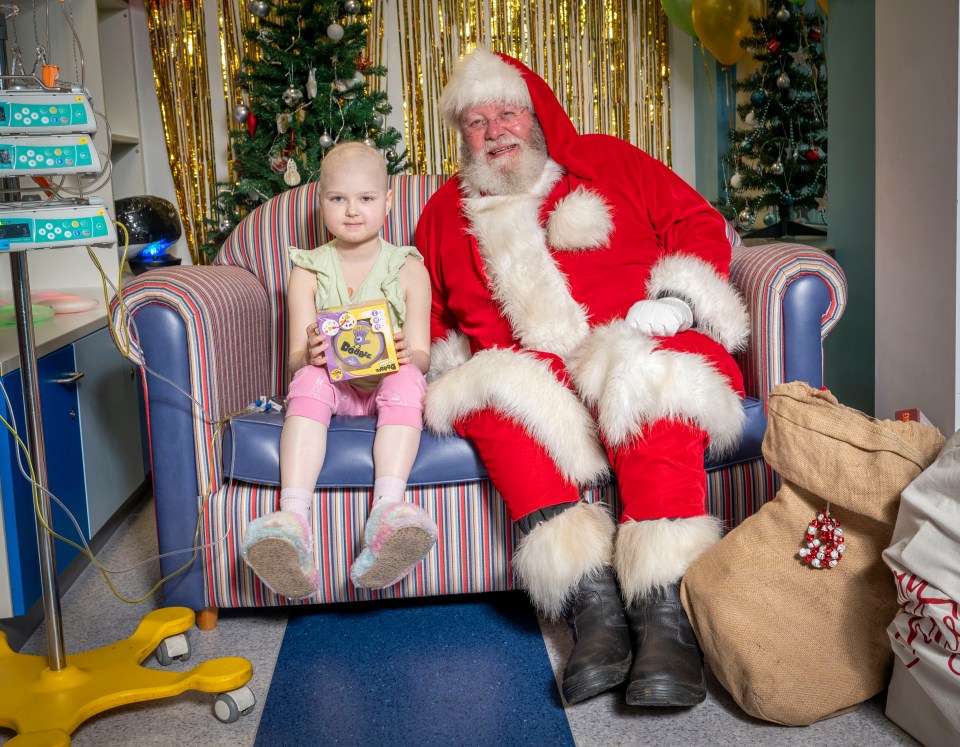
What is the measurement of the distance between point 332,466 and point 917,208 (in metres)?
1.62

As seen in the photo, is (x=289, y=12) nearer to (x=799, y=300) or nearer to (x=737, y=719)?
(x=799, y=300)

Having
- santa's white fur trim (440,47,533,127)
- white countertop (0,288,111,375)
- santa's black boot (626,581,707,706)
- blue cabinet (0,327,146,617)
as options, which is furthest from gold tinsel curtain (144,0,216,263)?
santa's black boot (626,581,707,706)

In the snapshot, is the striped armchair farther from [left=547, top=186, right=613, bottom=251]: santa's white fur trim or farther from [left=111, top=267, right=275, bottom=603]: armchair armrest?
[left=547, top=186, right=613, bottom=251]: santa's white fur trim

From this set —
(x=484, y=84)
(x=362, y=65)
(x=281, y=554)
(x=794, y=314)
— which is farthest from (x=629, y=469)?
(x=362, y=65)

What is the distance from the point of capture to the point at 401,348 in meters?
1.99

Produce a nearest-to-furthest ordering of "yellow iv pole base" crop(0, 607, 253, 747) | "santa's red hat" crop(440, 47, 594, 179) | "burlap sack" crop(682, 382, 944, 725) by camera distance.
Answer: "burlap sack" crop(682, 382, 944, 725)
"yellow iv pole base" crop(0, 607, 253, 747)
"santa's red hat" crop(440, 47, 594, 179)

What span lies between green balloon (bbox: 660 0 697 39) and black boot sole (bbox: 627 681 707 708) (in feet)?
10.9

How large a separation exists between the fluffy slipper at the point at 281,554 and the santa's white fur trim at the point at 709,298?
0.92 m

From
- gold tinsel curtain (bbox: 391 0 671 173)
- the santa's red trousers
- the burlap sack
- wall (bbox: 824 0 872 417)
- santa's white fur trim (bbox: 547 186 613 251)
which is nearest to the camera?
the burlap sack

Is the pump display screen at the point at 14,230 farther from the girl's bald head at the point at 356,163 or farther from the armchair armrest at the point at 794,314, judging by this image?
the armchair armrest at the point at 794,314

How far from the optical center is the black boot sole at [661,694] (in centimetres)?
147

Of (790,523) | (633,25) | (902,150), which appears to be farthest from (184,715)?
(633,25)

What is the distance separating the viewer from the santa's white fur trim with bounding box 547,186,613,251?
211cm

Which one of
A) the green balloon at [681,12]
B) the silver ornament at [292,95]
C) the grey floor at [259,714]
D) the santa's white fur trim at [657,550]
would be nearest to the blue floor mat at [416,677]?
the grey floor at [259,714]
